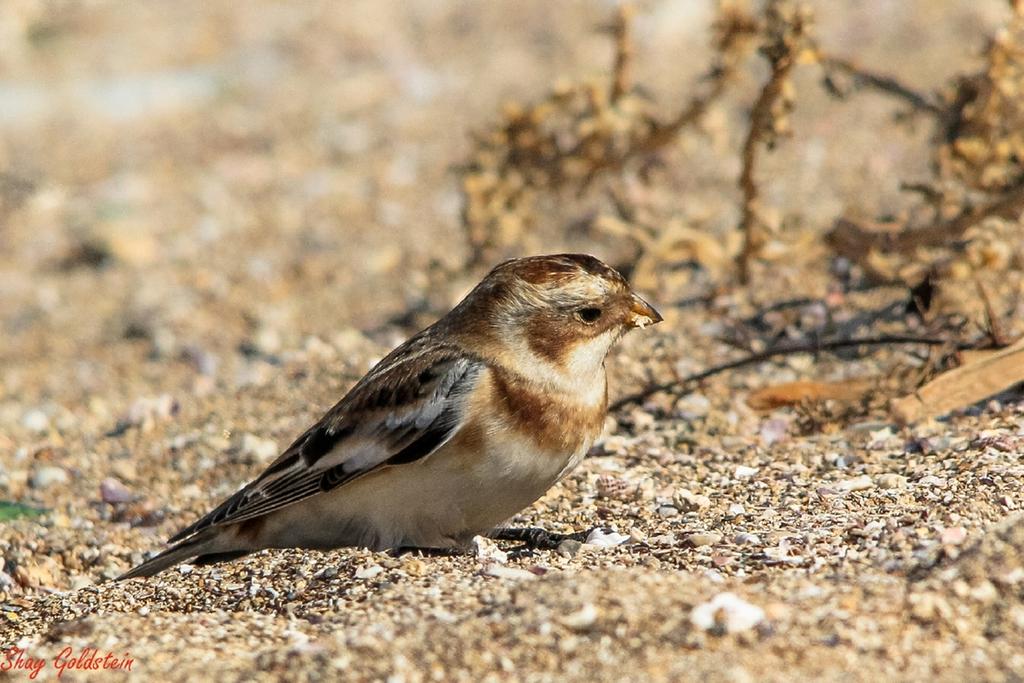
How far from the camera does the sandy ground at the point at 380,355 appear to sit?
10.9 ft

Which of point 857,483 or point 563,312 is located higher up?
point 563,312

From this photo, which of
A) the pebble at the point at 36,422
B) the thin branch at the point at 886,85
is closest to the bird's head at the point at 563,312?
the thin branch at the point at 886,85

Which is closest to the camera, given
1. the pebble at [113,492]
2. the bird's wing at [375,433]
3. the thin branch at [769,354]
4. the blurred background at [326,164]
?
the bird's wing at [375,433]

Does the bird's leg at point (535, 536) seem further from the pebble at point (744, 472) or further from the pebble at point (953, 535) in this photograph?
the pebble at point (953, 535)

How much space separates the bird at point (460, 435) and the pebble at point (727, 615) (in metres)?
0.86

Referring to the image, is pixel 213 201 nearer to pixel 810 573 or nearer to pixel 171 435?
pixel 171 435

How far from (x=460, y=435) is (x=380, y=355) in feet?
7.41

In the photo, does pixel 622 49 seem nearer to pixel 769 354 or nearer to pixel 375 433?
pixel 769 354

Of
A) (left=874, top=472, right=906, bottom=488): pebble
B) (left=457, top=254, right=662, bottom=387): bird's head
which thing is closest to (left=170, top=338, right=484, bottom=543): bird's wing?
(left=457, top=254, right=662, bottom=387): bird's head

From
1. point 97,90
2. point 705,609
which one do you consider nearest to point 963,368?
point 705,609

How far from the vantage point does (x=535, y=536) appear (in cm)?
429

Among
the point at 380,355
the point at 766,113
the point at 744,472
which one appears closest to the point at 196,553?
the point at 744,472

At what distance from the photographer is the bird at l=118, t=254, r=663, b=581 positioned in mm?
4059

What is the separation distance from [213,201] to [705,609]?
674cm
